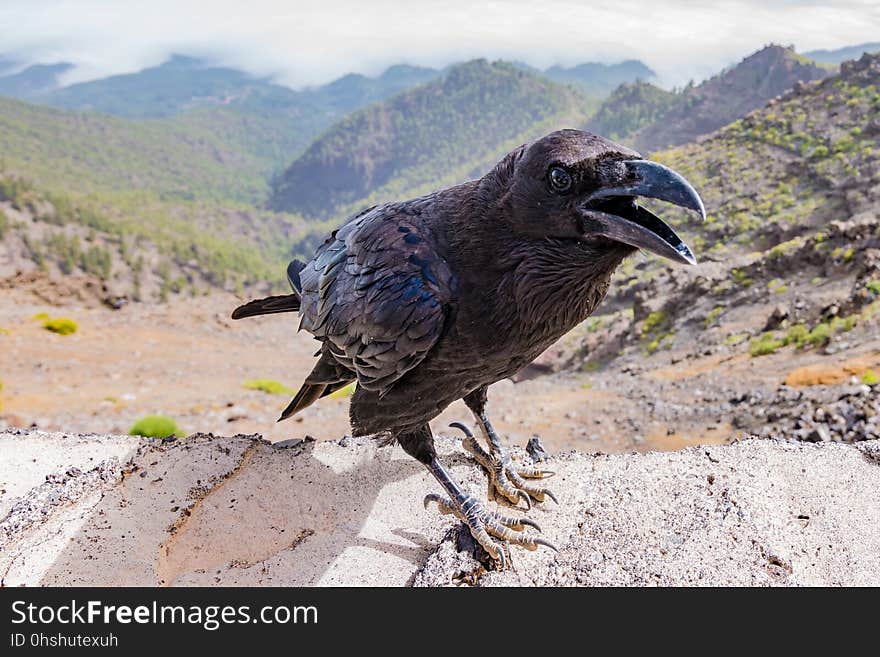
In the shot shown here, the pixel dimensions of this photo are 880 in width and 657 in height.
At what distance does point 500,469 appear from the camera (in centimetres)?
432

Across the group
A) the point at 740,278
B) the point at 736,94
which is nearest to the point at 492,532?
the point at 740,278

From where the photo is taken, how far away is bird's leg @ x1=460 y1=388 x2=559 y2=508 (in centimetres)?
418

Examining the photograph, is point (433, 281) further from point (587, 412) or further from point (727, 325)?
point (727, 325)

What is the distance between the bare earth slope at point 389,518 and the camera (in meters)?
3.45

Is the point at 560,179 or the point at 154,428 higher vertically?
the point at 560,179

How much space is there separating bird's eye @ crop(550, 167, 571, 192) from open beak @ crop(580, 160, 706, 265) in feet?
0.37

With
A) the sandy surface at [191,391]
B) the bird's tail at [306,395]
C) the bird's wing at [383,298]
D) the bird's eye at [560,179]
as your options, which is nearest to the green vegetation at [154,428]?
the sandy surface at [191,391]

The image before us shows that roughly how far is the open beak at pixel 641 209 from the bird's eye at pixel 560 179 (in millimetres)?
113

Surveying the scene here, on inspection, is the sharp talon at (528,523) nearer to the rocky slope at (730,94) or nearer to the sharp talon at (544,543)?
the sharp talon at (544,543)

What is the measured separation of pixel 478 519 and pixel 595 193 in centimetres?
224

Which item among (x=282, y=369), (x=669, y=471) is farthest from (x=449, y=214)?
(x=282, y=369)

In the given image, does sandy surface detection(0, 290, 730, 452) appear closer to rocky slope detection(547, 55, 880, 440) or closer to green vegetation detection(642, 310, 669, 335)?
rocky slope detection(547, 55, 880, 440)

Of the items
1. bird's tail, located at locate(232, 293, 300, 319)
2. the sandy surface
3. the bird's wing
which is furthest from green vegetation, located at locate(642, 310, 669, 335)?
the bird's wing

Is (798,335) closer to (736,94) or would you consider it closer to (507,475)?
(507,475)
